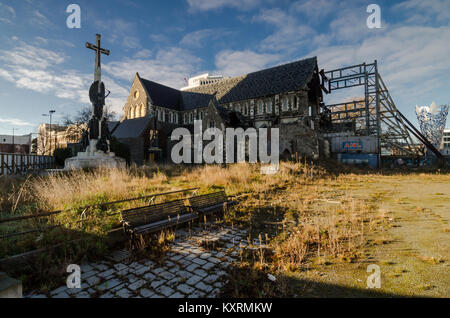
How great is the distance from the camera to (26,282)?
3.31 meters

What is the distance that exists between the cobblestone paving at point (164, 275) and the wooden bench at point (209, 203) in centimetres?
182

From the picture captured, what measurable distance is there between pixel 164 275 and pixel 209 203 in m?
3.95

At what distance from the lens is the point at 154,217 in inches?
219

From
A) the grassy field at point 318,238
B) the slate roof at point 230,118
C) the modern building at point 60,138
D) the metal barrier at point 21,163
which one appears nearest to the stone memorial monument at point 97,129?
the metal barrier at point 21,163

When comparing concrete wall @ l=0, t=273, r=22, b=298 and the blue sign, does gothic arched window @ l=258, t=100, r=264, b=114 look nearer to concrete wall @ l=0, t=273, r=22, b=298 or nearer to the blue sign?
the blue sign

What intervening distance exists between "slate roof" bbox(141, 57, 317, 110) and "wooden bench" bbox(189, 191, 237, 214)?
21.0 meters

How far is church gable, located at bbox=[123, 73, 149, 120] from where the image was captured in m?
36.5

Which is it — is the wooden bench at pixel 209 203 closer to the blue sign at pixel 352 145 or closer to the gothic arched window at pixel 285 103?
the gothic arched window at pixel 285 103

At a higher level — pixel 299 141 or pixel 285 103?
pixel 285 103

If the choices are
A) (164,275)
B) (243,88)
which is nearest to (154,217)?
(164,275)

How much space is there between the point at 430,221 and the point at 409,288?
459 centimetres

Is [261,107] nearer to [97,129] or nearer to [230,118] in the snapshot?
[230,118]

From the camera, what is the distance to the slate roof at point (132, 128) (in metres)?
28.1
